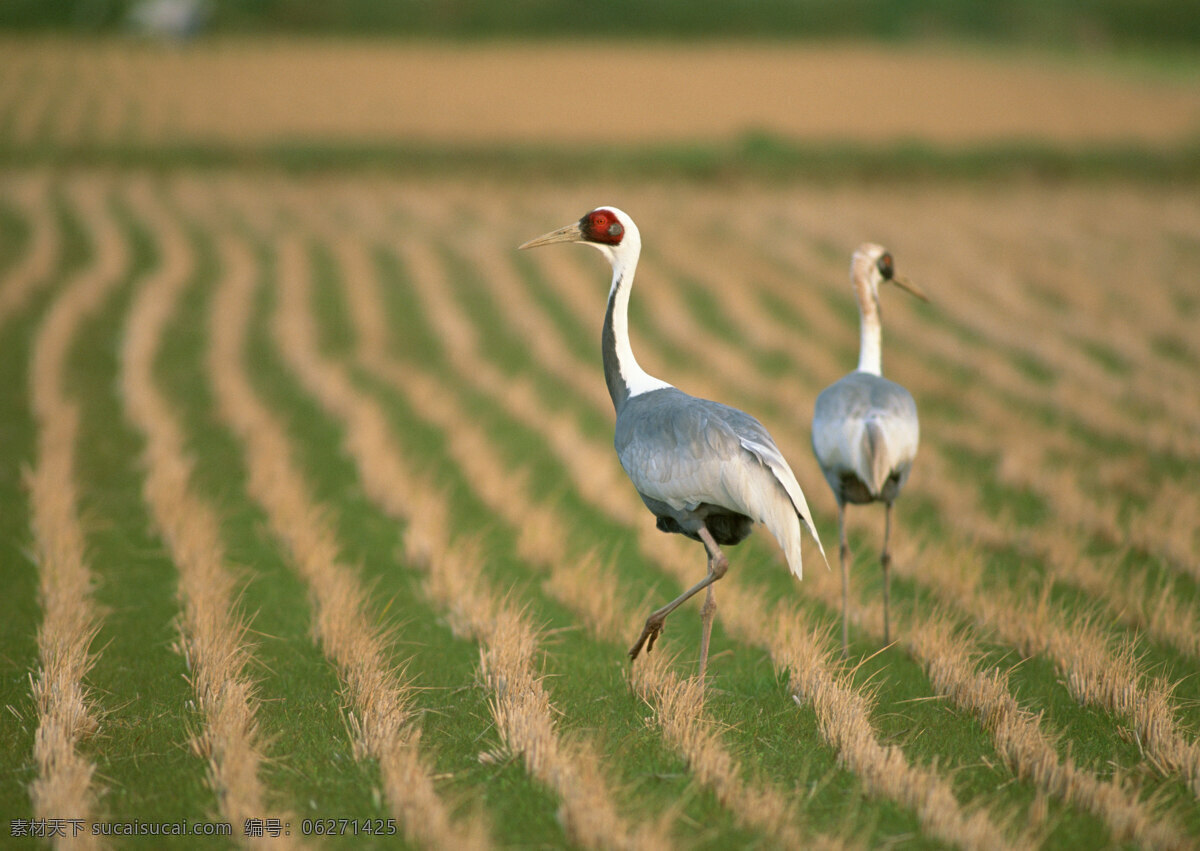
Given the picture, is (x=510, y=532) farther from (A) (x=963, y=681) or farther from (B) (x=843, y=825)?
(B) (x=843, y=825)

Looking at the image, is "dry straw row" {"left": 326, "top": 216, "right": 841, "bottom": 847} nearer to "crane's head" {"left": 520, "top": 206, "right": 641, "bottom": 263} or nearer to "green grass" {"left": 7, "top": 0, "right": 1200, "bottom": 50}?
"crane's head" {"left": 520, "top": 206, "right": 641, "bottom": 263}

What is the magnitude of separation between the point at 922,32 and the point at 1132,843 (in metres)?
53.1

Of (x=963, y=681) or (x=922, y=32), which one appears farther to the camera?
(x=922, y=32)

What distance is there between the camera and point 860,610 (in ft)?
22.8

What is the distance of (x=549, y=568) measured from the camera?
7.95 m

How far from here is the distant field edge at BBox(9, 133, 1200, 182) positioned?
83.5 ft

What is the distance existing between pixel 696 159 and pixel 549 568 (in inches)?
821

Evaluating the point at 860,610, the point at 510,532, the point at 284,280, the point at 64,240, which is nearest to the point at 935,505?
the point at 860,610

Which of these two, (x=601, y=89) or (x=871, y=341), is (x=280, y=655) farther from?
(x=601, y=89)

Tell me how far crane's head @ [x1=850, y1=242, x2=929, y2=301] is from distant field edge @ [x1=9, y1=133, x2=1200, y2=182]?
19002 mm

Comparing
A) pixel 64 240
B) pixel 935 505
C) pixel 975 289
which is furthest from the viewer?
pixel 64 240

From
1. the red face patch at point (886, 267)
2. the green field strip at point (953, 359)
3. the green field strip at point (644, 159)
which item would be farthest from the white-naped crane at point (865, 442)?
the green field strip at point (644, 159)

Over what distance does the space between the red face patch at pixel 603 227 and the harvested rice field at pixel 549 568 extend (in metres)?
2.03

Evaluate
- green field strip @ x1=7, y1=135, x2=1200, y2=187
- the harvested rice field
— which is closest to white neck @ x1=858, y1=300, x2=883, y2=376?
the harvested rice field
